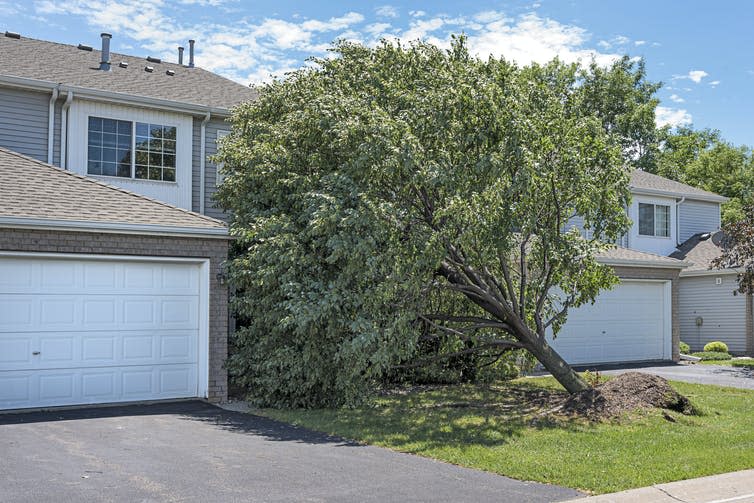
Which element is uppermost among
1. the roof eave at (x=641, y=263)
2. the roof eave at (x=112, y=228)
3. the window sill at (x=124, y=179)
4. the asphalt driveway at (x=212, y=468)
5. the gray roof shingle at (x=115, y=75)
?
the gray roof shingle at (x=115, y=75)

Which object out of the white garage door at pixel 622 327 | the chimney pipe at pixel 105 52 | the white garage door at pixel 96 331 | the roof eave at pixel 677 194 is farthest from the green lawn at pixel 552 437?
the roof eave at pixel 677 194

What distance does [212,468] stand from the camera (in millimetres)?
7961

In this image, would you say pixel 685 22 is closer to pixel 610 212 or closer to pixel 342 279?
pixel 610 212

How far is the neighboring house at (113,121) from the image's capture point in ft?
51.5

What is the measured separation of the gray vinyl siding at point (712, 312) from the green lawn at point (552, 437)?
12.0 meters

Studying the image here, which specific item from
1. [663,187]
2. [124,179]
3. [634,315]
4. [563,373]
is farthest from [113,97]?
[663,187]

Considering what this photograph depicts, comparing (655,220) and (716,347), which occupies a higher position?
(655,220)

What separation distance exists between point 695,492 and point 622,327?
1416 centimetres

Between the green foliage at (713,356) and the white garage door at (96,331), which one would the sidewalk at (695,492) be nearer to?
the white garage door at (96,331)

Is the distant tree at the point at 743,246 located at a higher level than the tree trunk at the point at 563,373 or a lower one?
higher

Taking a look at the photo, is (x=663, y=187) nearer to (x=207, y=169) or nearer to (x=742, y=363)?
(x=742, y=363)

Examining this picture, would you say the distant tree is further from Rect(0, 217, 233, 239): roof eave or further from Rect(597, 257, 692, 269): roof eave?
Rect(0, 217, 233, 239): roof eave

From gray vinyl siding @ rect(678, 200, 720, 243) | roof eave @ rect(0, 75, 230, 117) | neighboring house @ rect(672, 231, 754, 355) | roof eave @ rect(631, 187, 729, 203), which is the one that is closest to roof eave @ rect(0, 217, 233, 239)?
roof eave @ rect(0, 75, 230, 117)

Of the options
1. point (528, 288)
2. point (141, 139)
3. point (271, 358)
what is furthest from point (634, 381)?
point (141, 139)
